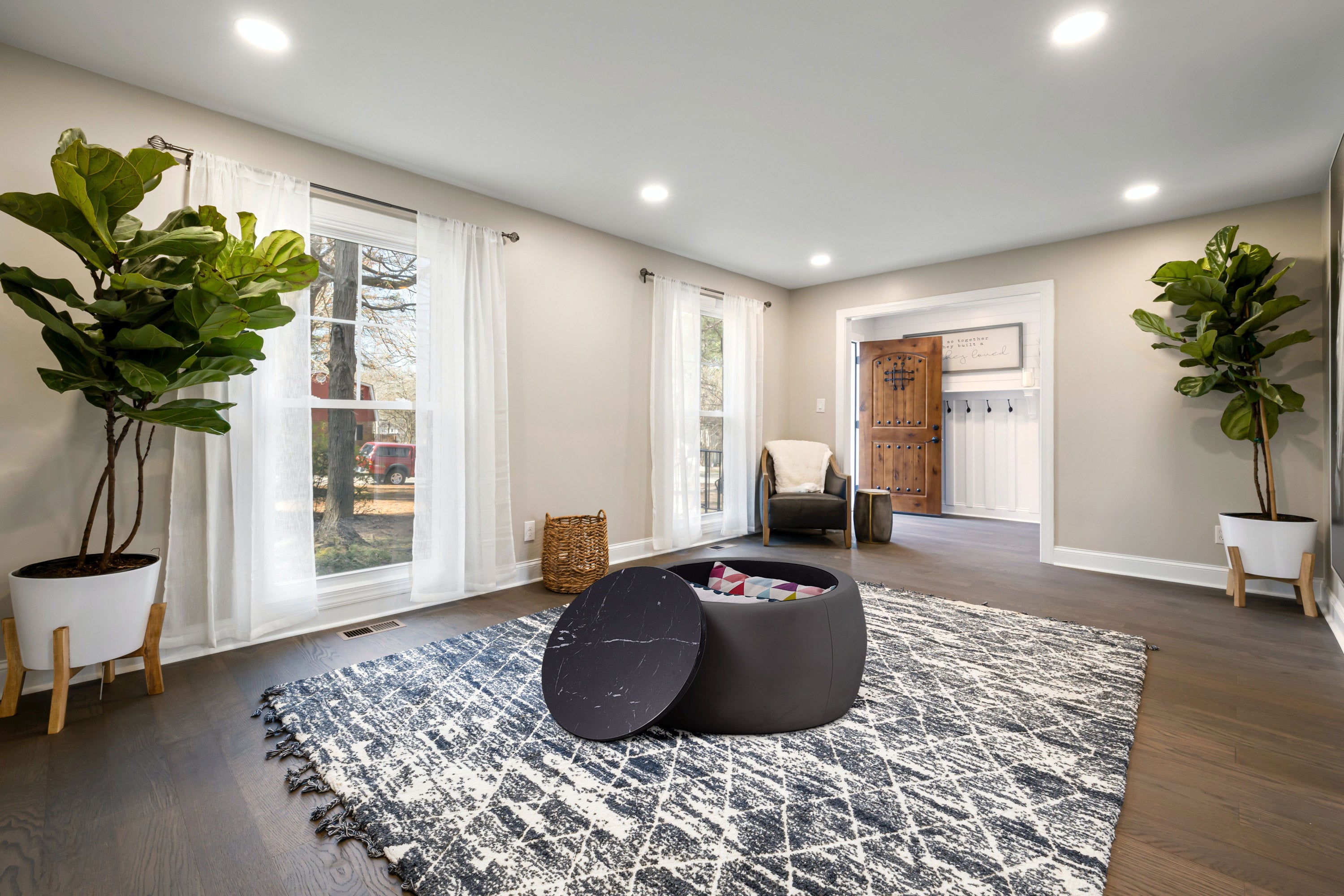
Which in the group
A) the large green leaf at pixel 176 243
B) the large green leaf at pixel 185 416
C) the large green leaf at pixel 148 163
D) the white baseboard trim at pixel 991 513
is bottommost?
the white baseboard trim at pixel 991 513

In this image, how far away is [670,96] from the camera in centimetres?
255

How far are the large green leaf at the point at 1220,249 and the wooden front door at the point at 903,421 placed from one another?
11.0ft

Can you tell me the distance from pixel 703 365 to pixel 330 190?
3.10 meters

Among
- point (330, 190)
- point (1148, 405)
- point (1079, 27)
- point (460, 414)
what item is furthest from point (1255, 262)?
point (330, 190)

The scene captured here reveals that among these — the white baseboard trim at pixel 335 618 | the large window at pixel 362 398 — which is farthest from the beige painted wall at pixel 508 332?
the large window at pixel 362 398

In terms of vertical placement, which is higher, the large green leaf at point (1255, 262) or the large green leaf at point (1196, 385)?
the large green leaf at point (1255, 262)

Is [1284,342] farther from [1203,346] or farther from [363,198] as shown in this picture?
[363,198]

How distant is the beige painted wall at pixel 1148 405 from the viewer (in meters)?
3.58

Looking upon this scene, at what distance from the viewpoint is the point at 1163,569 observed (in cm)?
401

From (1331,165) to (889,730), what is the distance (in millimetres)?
3812

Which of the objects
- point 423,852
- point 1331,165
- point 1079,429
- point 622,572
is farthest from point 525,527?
A: point 1331,165

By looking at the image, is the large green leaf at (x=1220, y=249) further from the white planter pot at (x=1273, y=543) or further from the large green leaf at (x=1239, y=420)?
the white planter pot at (x=1273, y=543)

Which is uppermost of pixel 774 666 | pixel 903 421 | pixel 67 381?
pixel 903 421

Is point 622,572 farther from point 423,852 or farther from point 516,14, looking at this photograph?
point 516,14
